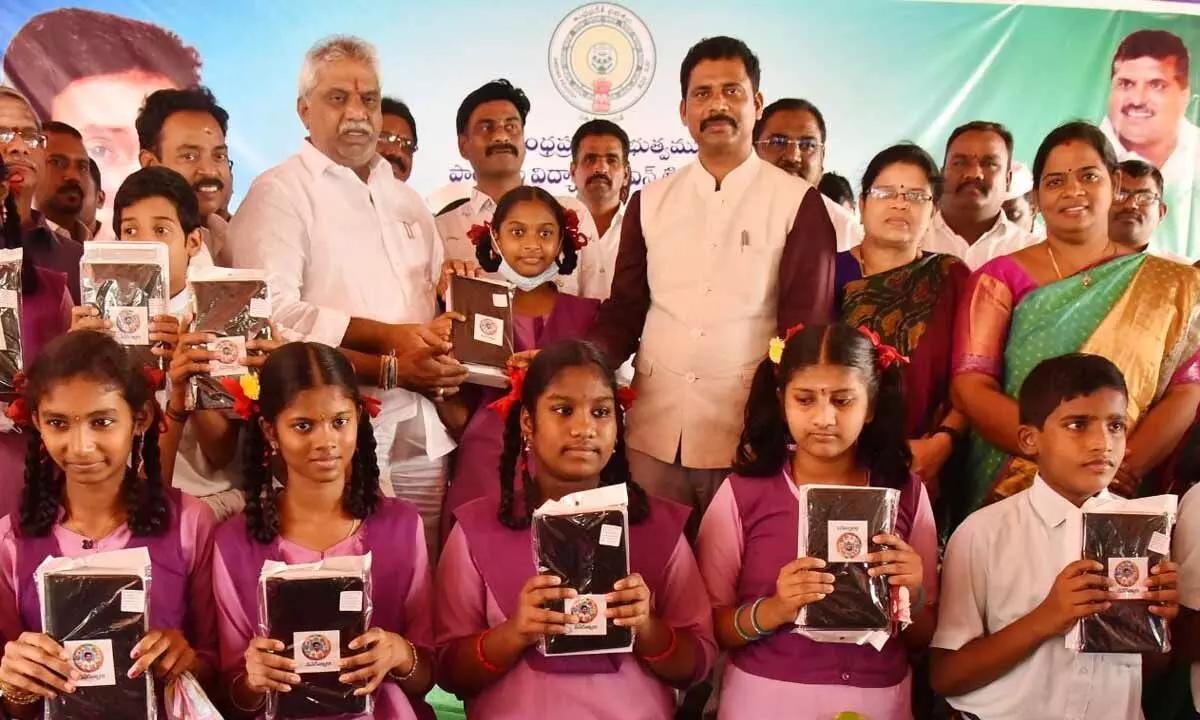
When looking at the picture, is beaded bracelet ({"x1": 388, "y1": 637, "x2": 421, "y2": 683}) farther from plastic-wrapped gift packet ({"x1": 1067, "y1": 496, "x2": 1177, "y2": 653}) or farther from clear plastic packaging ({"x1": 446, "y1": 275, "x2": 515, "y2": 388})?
plastic-wrapped gift packet ({"x1": 1067, "y1": 496, "x2": 1177, "y2": 653})

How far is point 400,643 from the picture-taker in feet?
7.71

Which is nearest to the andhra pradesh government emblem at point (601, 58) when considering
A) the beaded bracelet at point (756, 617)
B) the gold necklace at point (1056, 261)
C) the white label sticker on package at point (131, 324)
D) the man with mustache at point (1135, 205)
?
the man with mustache at point (1135, 205)

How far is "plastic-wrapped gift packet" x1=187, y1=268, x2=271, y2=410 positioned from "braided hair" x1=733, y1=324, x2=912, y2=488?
4.45 ft

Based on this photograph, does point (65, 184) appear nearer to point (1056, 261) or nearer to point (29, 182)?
point (29, 182)

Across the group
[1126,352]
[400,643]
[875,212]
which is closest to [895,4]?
[875,212]

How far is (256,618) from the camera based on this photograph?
2.45 metres

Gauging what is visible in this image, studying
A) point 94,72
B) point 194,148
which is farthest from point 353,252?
point 94,72

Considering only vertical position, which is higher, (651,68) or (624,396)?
(651,68)

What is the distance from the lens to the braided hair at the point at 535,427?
2.60m

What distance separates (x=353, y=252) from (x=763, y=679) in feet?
6.03

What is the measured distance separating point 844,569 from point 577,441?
71cm

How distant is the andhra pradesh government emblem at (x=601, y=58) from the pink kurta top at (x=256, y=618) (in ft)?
13.4

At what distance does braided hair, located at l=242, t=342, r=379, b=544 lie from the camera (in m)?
2.48

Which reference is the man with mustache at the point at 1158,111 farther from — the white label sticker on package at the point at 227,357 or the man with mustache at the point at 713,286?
the white label sticker on package at the point at 227,357
